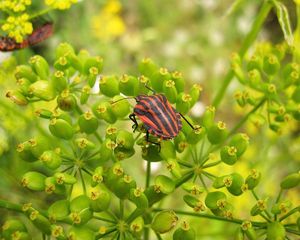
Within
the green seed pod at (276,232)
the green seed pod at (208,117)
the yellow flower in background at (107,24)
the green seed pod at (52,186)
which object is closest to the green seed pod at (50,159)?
the green seed pod at (52,186)

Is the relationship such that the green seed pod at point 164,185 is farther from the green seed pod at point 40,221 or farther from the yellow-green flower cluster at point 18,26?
the yellow-green flower cluster at point 18,26

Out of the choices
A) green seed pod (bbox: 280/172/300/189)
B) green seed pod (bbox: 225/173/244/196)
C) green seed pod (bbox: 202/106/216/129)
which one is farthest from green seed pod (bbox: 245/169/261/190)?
green seed pod (bbox: 202/106/216/129)

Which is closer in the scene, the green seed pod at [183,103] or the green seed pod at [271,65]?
the green seed pod at [183,103]

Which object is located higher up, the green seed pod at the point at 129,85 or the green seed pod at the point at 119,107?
the green seed pod at the point at 129,85

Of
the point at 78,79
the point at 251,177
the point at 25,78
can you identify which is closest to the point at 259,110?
the point at 251,177

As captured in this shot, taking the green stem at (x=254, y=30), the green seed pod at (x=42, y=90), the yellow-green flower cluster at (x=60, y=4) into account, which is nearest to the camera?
the green seed pod at (x=42, y=90)

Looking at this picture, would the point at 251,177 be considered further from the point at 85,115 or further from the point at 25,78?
the point at 25,78

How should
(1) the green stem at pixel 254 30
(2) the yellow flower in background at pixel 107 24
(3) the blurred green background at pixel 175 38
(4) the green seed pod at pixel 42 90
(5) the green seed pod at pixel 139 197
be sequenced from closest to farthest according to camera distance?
(5) the green seed pod at pixel 139 197
(4) the green seed pod at pixel 42 90
(1) the green stem at pixel 254 30
(3) the blurred green background at pixel 175 38
(2) the yellow flower in background at pixel 107 24
